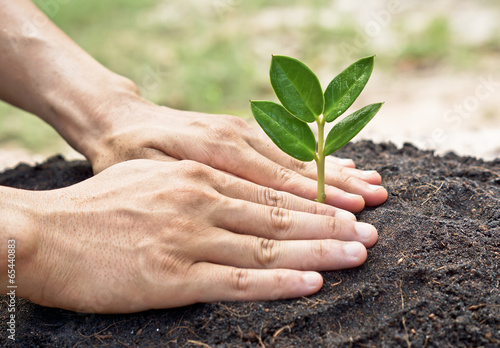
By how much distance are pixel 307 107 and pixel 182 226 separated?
381mm

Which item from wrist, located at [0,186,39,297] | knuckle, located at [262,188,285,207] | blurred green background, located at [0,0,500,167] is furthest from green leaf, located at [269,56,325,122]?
blurred green background, located at [0,0,500,167]

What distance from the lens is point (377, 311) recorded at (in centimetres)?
99

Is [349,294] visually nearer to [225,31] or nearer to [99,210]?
[99,210]

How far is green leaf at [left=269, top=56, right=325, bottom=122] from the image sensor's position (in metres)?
1.04

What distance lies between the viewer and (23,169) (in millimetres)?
1702

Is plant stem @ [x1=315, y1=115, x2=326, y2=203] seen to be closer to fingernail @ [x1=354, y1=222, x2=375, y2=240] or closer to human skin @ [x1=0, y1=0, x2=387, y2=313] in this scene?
human skin @ [x1=0, y1=0, x2=387, y2=313]

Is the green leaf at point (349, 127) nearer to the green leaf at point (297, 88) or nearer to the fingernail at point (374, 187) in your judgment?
the green leaf at point (297, 88)

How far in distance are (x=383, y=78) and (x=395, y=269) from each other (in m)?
2.49

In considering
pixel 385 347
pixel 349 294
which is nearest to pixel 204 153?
pixel 349 294

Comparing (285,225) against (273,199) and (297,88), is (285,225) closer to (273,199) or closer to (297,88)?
(273,199)

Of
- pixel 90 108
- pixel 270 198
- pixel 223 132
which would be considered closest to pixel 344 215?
pixel 270 198

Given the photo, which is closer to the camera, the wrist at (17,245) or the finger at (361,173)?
the wrist at (17,245)

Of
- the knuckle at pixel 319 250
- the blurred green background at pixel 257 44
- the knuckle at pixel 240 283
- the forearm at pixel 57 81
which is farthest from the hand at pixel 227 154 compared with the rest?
the blurred green background at pixel 257 44

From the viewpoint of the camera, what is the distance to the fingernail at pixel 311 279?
3.33 feet
